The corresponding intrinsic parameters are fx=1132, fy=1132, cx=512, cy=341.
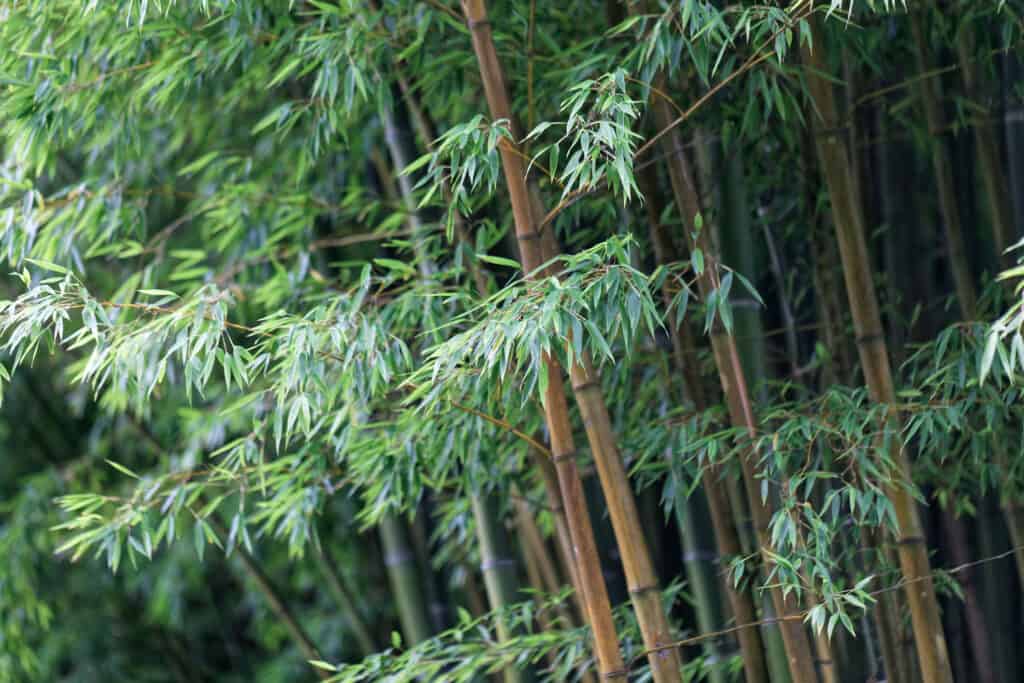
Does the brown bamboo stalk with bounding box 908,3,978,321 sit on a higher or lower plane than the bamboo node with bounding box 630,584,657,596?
higher

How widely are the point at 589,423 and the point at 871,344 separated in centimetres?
59

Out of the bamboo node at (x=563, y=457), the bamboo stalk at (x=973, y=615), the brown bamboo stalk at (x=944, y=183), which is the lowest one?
the bamboo stalk at (x=973, y=615)

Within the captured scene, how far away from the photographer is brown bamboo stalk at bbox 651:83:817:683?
2074mm

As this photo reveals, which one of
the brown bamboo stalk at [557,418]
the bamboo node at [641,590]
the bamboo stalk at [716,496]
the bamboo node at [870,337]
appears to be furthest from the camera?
the bamboo stalk at [716,496]

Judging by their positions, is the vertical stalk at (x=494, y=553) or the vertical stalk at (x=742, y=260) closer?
the vertical stalk at (x=742, y=260)

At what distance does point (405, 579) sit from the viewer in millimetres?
3039

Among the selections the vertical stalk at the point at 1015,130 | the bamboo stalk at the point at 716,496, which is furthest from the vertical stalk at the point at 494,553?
the vertical stalk at the point at 1015,130

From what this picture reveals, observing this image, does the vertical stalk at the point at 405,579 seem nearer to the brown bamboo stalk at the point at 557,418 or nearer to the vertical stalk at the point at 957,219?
the brown bamboo stalk at the point at 557,418

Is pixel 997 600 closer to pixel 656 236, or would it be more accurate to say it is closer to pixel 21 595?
pixel 656 236

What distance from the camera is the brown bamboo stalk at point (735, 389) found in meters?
2.07

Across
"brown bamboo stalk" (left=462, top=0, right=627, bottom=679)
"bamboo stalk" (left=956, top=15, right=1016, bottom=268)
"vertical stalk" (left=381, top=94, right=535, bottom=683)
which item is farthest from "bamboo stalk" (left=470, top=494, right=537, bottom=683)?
"bamboo stalk" (left=956, top=15, right=1016, bottom=268)

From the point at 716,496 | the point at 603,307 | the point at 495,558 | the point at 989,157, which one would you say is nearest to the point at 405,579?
the point at 495,558

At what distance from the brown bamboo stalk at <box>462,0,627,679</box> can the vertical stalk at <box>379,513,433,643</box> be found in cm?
111

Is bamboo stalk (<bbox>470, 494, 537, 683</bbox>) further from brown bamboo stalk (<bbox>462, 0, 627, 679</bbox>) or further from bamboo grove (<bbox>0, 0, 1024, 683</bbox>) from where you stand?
brown bamboo stalk (<bbox>462, 0, 627, 679</bbox>)
